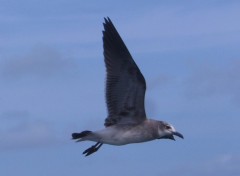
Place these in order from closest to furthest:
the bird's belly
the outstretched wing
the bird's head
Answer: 1. the outstretched wing
2. the bird's belly
3. the bird's head

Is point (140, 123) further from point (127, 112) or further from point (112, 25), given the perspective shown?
point (112, 25)

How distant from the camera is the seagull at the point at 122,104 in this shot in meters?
47.4

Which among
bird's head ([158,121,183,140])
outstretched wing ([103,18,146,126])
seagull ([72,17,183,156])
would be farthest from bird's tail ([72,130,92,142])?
bird's head ([158,121,183,140])

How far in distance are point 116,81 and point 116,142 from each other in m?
2.13

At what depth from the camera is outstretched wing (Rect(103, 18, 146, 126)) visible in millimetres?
47312

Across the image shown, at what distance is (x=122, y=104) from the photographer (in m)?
48.3

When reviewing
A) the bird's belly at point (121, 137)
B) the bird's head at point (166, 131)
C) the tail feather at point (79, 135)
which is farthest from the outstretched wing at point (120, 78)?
the tail feather at point (79, 135)

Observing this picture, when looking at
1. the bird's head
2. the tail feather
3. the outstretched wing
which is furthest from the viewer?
the bird's head

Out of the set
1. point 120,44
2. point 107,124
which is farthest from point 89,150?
point 120,44

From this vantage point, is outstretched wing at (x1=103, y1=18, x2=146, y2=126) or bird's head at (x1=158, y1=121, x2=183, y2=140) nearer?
outstretched wing at (x1=103, y1=18, x2=146, y2=126)

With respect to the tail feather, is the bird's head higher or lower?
higher

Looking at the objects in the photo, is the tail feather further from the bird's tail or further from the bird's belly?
the bird's belly

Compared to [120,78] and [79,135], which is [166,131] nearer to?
[120,78]

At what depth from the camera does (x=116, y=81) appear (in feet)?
156
